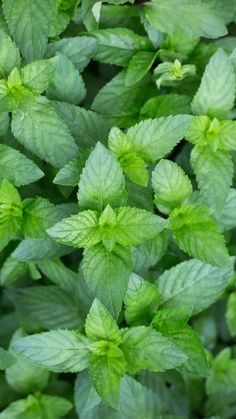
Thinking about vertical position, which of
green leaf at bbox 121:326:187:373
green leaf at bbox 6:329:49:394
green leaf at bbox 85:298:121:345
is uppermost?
green leaf at bbox 85:298:121:345

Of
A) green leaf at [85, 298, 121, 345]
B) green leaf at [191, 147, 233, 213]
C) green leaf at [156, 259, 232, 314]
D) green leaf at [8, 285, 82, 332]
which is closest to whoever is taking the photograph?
green leaf at [85, 298, 121, 345]

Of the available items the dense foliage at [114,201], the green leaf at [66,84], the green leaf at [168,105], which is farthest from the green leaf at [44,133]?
the green leaf at [168,105]

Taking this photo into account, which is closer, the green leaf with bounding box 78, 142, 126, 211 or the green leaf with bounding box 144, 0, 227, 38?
the green leaf with bounding box 78, 142, 126, 211

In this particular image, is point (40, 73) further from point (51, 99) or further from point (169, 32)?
point (169, 32)

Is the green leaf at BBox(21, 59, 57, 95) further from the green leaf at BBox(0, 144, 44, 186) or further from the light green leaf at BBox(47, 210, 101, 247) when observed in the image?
the light green leaf at BBox(47, 210, 101, 247)

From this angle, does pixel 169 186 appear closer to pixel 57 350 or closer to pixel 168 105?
pixel 168 105

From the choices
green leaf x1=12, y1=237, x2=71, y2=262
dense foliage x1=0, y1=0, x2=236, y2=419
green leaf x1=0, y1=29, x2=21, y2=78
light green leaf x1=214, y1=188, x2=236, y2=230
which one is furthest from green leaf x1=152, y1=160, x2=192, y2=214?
green leaf x1=0, y1=29, x2=21, y2=78

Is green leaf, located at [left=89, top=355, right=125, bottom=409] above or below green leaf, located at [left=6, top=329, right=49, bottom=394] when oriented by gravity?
above
